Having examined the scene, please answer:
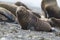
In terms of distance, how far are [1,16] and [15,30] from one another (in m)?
1.34

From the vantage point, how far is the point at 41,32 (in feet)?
19.5

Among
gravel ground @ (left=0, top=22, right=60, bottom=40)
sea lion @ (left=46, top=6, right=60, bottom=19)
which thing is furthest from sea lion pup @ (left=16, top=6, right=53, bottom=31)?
sea lion @ (left=46, top=6, right=60, bottom=19)

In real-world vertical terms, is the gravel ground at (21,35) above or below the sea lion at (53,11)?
below

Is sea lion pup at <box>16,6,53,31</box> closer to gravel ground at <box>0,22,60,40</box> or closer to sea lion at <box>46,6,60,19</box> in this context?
gravel ground at <box>0,22,60,40</box>

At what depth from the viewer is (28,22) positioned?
6113mm

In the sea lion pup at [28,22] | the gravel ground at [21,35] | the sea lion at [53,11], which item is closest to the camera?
the gravel ground at [21,35]

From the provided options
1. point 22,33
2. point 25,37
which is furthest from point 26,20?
point 25,37

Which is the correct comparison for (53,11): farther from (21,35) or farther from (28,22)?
(21,35)

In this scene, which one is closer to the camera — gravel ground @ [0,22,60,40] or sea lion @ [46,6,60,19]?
gravel ground @ [0,22,60,40]

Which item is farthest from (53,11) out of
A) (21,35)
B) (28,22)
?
(21,35)

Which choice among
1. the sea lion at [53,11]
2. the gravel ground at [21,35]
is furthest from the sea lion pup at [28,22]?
the sea lion at [53,11]

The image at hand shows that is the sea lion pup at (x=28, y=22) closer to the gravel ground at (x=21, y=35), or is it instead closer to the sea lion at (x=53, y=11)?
the gravel ground at (x=21, y=35)

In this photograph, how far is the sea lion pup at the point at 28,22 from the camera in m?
6.07

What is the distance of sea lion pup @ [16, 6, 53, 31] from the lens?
607cm
